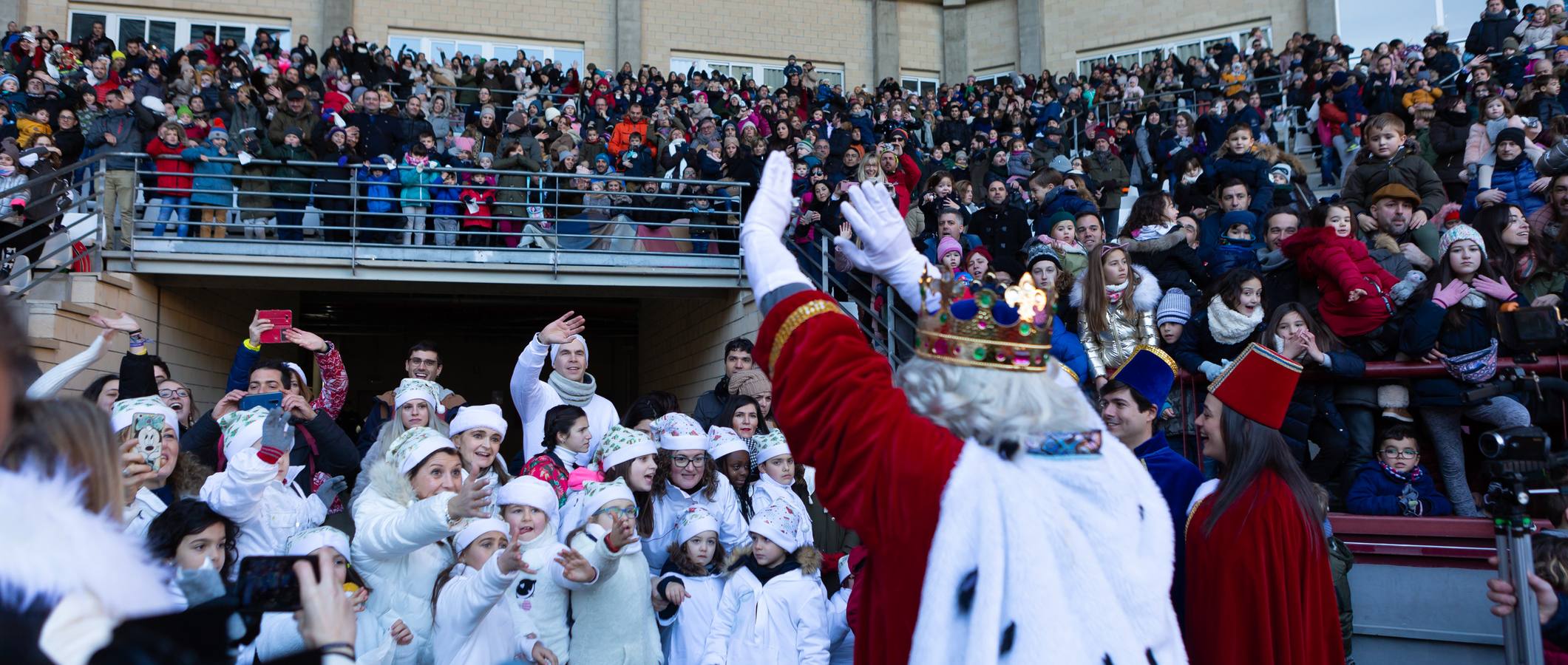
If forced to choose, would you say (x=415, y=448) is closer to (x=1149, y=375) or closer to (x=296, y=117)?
(x=1149, y=375)

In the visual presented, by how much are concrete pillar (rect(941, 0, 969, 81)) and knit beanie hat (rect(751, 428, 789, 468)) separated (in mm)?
18140

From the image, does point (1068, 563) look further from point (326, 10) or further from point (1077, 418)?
point (326, 10)

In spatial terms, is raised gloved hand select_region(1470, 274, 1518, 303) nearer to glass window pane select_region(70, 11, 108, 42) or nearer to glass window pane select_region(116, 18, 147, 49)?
glass window pane select_region(116, 18, 147, 49)

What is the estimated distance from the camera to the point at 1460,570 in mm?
4797

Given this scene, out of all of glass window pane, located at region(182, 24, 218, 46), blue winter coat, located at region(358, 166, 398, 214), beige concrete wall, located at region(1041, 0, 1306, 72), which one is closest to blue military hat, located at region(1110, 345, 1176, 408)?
blue winter coat, located at region(358, 166, 398, 214)

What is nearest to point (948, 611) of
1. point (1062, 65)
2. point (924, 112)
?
point (924, 112)

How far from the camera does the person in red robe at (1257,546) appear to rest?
3123mm

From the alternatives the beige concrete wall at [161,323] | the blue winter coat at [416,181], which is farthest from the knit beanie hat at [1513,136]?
the beige concrete wall at [161,323]

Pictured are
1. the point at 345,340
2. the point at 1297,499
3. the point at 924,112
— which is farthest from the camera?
the point at 345,340

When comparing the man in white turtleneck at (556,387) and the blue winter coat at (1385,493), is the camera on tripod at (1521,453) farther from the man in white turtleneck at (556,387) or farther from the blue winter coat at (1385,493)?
the man in white turtleneck at (556,387)

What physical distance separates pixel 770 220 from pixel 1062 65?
71.1 ft

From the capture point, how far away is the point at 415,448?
4414mm

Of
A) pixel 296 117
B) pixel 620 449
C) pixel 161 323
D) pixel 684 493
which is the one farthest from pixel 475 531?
pixel 296 117

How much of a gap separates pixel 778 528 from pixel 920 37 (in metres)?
19.7
